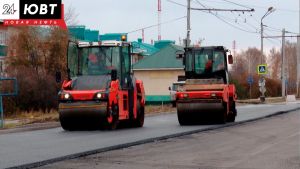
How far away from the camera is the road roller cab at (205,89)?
80.9 feet

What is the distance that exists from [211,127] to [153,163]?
10.6m

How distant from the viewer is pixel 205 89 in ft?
81.3

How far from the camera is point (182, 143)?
682 inches

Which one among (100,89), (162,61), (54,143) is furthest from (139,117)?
(162,61)

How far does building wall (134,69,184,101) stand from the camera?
64.2 meters

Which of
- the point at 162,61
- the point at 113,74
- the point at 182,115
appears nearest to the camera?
the point at 113,74

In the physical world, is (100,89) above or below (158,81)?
above

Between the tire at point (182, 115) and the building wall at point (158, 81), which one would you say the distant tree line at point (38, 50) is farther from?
the tire at point (182, 115)

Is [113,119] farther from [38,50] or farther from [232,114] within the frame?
[38,50]

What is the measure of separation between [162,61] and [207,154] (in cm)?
5125

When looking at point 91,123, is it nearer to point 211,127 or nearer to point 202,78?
point 211,127

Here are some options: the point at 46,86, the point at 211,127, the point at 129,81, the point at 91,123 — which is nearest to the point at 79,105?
the point at 91,123

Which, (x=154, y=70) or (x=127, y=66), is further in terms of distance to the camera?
(x=154, y=70)

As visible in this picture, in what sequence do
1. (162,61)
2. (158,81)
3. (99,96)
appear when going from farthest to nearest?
(162,61) → (158,81) → (99,96)
